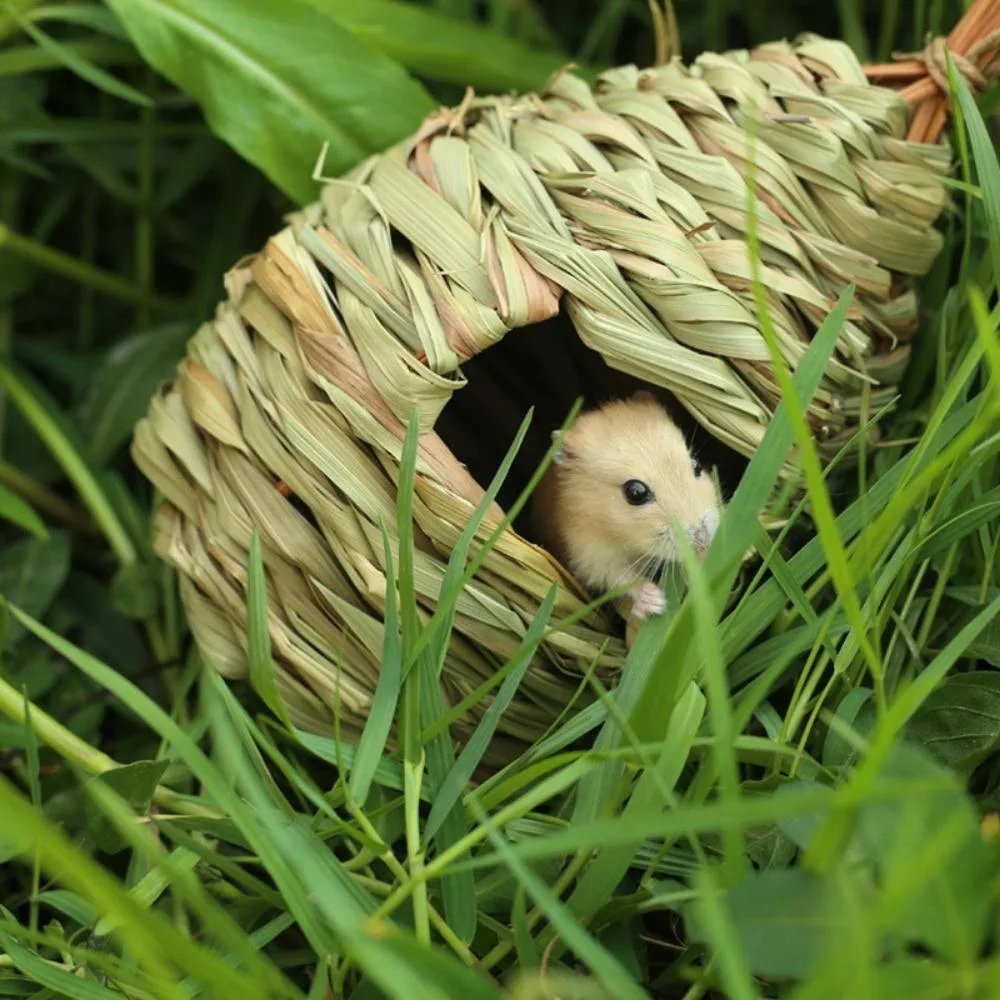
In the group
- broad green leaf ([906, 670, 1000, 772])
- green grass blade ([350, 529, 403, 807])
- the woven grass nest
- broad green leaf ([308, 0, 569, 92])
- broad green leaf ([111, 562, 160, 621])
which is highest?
broad green leaf ([308, 0, 569, 92])

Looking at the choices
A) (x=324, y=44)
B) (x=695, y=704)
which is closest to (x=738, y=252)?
(x=695, y=704)

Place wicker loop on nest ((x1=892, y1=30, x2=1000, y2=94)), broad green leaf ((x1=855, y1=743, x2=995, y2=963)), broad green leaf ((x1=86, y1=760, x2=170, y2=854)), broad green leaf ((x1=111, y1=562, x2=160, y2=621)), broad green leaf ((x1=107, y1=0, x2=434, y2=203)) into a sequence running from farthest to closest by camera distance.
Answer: broad green leaf ((x1=111, y1=562, x2=160, y2=621)) < broad green leaf ((x1=107, y1=0, x2=434, y2=203)) < wicker loop on nest ((x1=892, y1=30, x2=1000, y2=94)) < broad green leaf ((x1=86, y1=760, x2=170, y2=854)) < broad green leaf ((x1=855, y1=743, x2=995, y2=963))

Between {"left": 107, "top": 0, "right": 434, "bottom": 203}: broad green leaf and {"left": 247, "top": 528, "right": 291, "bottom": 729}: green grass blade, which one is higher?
{"left": 107, "top": 0, "right": 434, "bottom": 203}: broad green leaf

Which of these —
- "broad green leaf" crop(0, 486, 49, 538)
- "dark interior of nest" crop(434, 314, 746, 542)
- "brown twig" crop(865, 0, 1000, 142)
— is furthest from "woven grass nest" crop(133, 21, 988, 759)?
"dark interior of nest" crop(434, 314, 746, 542)

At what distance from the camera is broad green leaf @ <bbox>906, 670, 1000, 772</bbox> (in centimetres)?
131

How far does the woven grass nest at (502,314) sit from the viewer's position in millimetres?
1458

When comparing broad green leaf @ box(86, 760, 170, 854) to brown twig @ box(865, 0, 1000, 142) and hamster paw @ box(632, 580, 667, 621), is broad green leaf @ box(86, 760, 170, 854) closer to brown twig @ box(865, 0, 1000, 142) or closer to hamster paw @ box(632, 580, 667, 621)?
hamster paw @ box(632, 580, 667, 621)

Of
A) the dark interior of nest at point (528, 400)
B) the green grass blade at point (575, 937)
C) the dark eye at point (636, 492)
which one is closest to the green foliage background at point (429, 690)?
the green grass blade at point (575, 937)

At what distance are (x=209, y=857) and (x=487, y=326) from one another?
0.71 meters

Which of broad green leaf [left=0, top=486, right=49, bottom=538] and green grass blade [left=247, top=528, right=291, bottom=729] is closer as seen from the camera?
green grass blade [left=247, top=528, right=291, bottom=729]

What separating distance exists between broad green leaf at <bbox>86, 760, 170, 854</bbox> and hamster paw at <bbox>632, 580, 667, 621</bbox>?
1.97 feet

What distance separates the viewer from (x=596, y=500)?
1746 mm

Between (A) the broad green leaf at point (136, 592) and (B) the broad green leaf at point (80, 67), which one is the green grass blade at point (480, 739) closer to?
Result: (A) the broad green leaf at point (136, 592)

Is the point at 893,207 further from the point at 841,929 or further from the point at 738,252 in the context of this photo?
the point at 841,929
